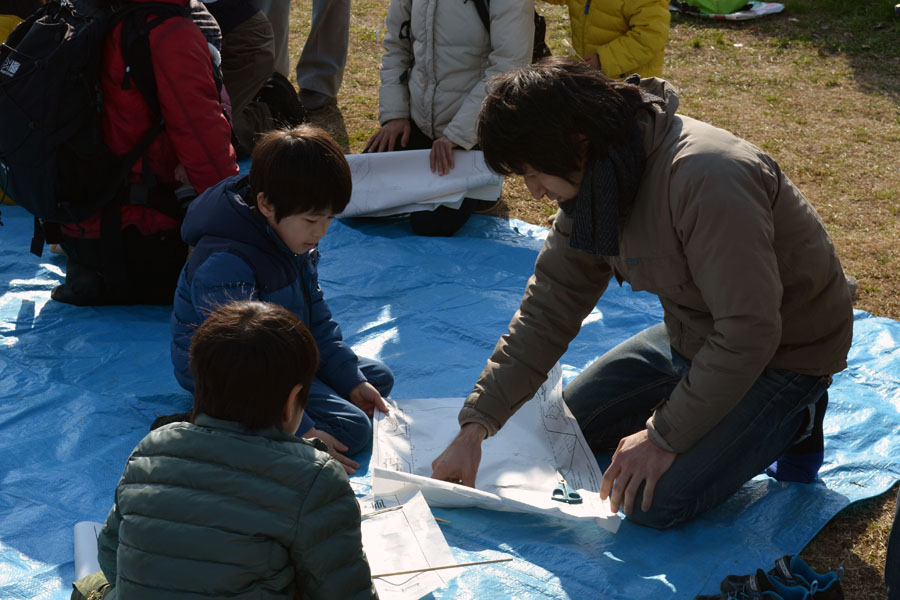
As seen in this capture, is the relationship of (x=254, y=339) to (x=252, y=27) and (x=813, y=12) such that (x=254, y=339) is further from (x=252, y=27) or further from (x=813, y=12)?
(x=813, y=12)

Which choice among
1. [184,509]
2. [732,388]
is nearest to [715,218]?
[732,388]

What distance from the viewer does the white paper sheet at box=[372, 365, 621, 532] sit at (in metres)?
2.01

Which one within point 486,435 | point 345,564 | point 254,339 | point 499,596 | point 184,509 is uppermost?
point 254,339

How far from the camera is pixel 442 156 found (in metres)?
3.69

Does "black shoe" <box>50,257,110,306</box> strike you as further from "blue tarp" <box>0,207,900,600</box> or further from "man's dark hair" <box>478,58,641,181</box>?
"man's dark hair" <box>478,58,641,181</box>

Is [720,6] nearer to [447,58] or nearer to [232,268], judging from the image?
[447,58]

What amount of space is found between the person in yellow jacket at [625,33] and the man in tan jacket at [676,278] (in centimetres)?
183

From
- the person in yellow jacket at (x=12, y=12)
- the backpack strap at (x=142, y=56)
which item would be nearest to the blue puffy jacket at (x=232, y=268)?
the backpack strap at (x=142, y=56)

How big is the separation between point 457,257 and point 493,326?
0.53m

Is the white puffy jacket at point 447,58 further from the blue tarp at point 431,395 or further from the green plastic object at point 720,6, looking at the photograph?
the green plastic object at point 720,6

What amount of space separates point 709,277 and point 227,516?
1044 millimetres

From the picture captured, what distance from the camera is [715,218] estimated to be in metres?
1.77

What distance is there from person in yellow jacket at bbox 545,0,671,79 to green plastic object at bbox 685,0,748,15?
356 centimetres

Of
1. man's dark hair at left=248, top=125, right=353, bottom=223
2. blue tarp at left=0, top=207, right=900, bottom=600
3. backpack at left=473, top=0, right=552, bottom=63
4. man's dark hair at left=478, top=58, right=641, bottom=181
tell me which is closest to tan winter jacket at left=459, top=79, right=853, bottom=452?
man's dark hair at left=478, top=58, right=641, bottom=181
